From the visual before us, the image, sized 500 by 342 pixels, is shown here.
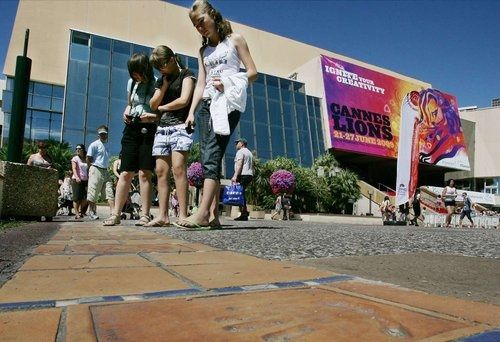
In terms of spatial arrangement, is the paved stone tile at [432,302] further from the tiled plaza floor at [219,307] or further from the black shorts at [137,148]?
A: the black shorts at [137,148]

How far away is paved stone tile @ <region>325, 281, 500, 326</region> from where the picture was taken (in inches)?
34.4

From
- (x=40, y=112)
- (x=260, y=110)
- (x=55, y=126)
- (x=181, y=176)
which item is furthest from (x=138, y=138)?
(x=40, y=112)

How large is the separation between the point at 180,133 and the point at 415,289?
2.89 meters

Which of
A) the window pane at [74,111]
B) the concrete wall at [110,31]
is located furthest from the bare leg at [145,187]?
the concrete wall at [110,31]

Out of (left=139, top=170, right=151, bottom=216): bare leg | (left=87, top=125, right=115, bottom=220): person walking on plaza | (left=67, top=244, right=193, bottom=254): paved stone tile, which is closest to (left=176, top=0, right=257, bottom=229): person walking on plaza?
(left=139, top=170, right=151, bottom=216): bare leg

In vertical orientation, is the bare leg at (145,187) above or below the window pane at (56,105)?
below

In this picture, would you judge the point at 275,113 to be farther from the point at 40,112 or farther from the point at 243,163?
the point at 243,163

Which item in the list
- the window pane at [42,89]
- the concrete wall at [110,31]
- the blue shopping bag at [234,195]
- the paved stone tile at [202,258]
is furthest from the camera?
the concrete wall at [110,31]

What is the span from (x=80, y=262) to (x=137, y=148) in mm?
2636

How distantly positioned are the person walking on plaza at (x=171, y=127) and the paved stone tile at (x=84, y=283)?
2335mm

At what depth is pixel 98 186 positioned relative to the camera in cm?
629

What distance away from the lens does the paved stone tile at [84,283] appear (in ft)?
3.37

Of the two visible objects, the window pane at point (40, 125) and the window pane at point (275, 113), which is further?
the window pane at point (275, 113)

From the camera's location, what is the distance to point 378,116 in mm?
30438
